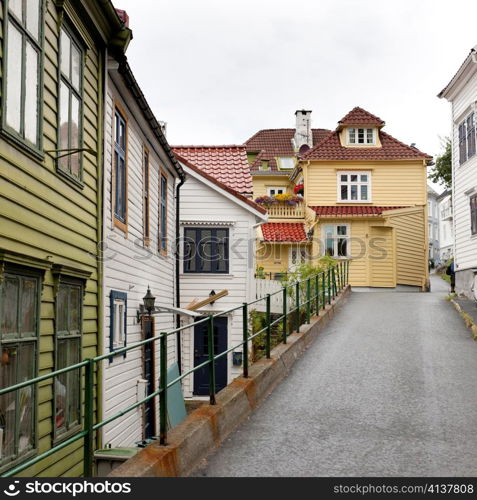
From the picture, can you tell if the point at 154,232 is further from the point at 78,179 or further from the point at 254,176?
the point at 254,176

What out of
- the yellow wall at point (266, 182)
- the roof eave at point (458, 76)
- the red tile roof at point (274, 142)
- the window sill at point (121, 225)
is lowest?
the window sill at point (121, 225)

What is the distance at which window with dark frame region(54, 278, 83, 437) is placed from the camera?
27.9 feet

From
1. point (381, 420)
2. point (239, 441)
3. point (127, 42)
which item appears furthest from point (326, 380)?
point (127, 42)

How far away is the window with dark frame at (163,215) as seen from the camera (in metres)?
17.3

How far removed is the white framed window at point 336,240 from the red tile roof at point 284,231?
2.03 meters

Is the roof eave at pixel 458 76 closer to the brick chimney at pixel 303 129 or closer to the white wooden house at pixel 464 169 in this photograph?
the white wooden house at pixel 464 169

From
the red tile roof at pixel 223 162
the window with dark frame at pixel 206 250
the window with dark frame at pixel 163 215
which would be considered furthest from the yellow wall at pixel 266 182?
the window with dark frame at pixel 163 215

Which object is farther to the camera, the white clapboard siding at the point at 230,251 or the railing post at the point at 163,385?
the white clapboard siding at the point at 230,251

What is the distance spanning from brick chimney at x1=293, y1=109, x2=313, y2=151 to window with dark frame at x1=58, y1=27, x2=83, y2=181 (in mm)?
41858

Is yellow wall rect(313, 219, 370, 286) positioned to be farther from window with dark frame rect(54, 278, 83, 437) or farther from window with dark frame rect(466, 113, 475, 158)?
window with dark frame rect(54, 278, 83, 437)

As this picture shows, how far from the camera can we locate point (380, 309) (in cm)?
2195

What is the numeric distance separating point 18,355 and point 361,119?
30201 mm

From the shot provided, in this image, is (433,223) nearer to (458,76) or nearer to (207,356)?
(458,76)
